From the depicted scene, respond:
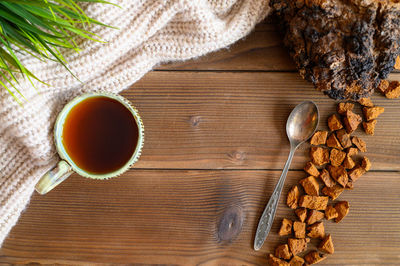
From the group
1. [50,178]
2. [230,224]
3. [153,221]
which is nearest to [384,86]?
[230,224]

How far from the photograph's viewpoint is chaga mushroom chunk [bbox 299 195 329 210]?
0.76 meters

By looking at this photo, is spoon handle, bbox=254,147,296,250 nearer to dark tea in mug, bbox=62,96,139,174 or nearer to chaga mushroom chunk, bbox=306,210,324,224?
chaga mushroom chunk, bbox=306,210,324,224

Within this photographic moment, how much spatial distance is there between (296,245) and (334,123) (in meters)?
0.27

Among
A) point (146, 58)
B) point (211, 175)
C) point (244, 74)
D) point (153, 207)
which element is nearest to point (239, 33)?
point (244, 74)

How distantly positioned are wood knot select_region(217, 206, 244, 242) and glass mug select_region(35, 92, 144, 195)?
236mm

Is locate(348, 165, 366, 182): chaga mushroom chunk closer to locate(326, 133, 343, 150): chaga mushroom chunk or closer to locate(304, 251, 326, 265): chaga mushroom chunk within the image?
locate(326, 133, 343, 150): chaga mushroom chunk

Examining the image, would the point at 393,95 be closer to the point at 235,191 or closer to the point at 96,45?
the point at 235,191

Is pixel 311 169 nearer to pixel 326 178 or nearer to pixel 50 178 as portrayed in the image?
pixel 326 178

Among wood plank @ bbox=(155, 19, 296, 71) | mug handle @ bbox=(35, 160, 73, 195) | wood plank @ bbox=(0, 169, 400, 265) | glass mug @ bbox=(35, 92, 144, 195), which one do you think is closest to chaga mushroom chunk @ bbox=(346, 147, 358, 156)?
wood plank @ bbox=(0, 169, 400, 265)

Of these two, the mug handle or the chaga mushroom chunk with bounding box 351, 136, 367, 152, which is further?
the chaga mushroom chunk with bounding box 351, 136, 367, 152

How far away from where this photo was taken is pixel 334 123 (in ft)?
2.50

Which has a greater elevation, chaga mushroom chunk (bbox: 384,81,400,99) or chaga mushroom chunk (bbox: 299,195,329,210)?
chaga mushroom chunk (bbox: 384,81,400,99)

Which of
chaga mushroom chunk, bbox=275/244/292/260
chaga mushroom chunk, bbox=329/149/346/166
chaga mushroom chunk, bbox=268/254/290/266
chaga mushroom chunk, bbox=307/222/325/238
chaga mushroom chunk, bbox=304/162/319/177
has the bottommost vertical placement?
chaga mushroom chunk, bbox=268/254/290/266

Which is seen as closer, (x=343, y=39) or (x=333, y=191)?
(x=343, y=39)
